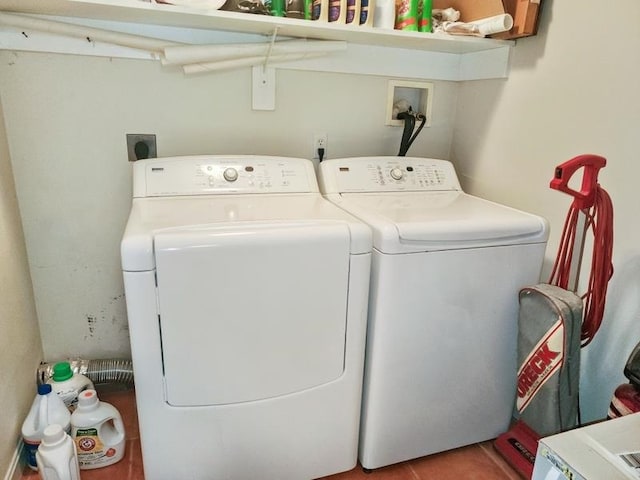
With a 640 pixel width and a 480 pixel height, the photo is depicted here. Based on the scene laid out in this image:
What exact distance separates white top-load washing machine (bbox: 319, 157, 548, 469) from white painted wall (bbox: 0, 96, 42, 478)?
103 centimetres

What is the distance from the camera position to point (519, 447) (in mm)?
1540

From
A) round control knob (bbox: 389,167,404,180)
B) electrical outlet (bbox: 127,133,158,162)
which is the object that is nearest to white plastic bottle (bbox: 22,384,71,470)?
electrical outlet (bbox: 127,133,158,162)

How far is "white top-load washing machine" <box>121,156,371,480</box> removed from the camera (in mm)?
1096

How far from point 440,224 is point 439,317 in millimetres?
284

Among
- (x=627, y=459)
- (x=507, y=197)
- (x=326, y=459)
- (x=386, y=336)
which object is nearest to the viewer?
(x=627, y=459)

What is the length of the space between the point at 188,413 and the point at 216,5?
1.16 metres

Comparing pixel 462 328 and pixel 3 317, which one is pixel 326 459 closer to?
pixel 462 328

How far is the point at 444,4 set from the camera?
1.83 m

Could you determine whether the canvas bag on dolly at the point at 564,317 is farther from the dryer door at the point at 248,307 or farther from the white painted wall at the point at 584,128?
the dryer door at the point at 248,307

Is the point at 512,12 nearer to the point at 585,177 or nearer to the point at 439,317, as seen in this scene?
the point at 585,177

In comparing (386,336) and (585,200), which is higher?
(585,200)

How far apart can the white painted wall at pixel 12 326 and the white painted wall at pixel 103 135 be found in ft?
0.24

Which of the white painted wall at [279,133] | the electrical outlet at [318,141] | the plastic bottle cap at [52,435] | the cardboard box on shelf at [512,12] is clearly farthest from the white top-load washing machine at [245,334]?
the cardboard box on shelf at [512,12]

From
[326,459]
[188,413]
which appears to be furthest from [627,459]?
[188,413]
